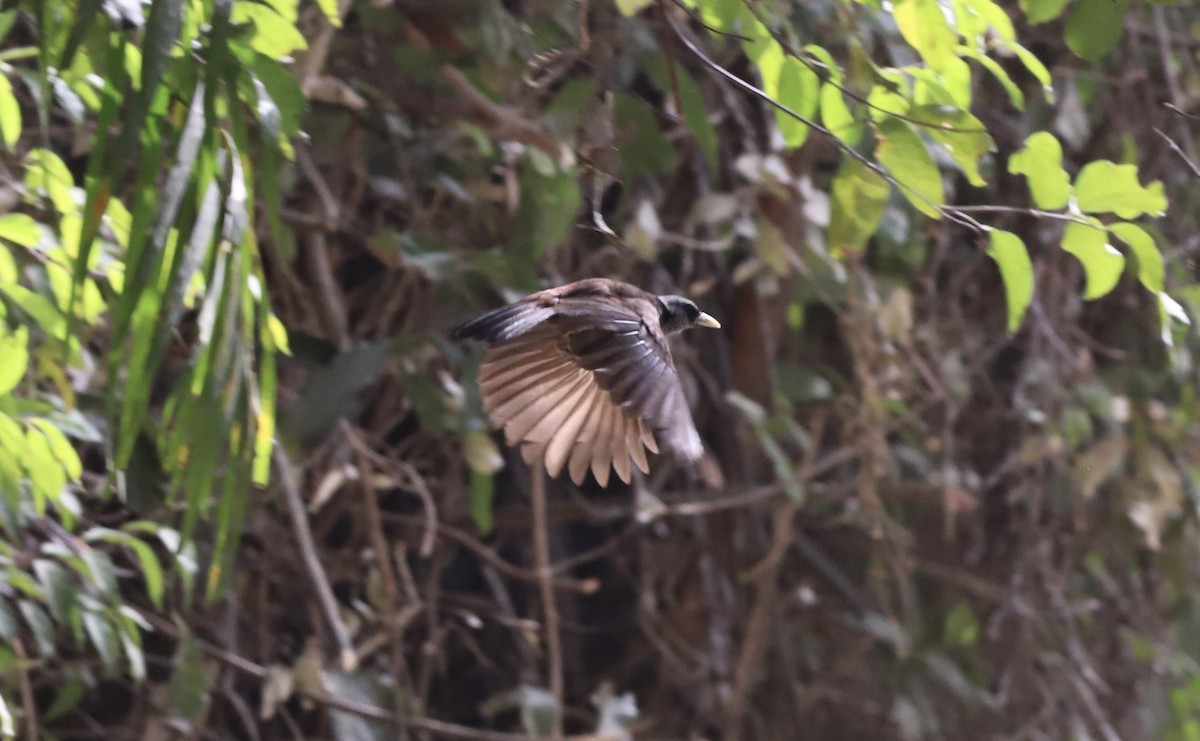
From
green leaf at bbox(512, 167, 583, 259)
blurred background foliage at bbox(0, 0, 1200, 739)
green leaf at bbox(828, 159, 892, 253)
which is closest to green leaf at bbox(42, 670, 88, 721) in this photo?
blurred background foliage at bbox(0, 0, 1200, 739)

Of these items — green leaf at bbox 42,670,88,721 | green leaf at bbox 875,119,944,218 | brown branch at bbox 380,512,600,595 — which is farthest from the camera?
brown branch at bbox 380,512,600,595

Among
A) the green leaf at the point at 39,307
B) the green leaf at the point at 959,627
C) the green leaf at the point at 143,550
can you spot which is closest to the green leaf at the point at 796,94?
the green leaf at the point at 39,307

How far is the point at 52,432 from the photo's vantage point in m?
1.08

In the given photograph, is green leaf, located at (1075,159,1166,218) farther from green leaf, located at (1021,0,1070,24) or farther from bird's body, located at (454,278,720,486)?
bird's body, located at (454,278,720,486)

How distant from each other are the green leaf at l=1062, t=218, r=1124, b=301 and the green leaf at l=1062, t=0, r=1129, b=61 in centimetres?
11

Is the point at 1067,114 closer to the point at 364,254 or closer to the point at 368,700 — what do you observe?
the point at 364,254

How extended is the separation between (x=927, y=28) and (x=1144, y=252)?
8.0 inches

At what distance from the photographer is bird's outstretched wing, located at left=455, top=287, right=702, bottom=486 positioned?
0.84m

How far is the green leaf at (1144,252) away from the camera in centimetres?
93

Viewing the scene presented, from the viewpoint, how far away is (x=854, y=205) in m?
1.04

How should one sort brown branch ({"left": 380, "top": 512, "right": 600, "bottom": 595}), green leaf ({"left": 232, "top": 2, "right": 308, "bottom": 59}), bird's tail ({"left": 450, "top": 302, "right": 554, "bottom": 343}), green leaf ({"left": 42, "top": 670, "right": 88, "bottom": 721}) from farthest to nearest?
brown branch ({"left": 380, "top": 512, "right": 600, "bottom": 595}) → green leaf ({"left": 42, "top": 670, "right": 88, "bottom": 721}) → green leaf ({"left": 232, "top": 2, "right": 308, "bottom": 59}) → bird's tail ({"left": 450, "top": 302, "right": 554, "bottom": 343})

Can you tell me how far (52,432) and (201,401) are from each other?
9.3 inches

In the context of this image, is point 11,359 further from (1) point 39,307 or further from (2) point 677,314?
(2) point 677,314

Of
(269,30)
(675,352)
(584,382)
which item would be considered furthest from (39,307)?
(675,352)
